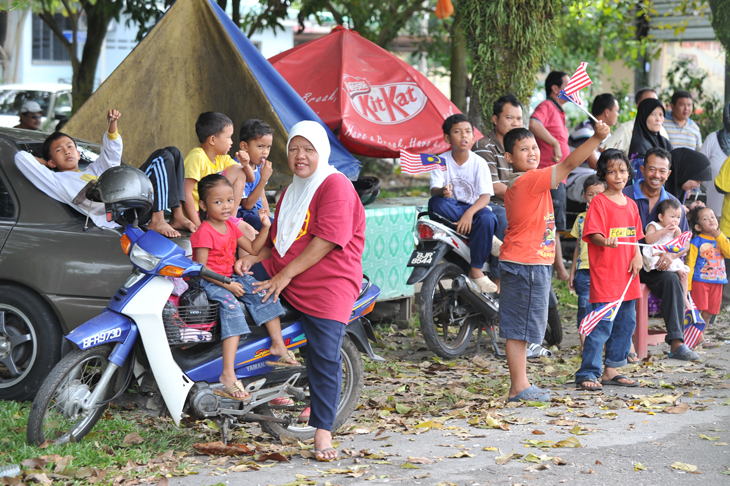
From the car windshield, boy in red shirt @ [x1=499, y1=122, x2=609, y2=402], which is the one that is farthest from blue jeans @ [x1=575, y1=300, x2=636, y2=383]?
the car windshield

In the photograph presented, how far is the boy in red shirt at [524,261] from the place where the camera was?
5.29 metres

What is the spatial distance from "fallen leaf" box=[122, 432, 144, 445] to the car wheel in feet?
3.03

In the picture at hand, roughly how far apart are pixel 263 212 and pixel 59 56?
103 ft

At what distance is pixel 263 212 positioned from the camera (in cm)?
509

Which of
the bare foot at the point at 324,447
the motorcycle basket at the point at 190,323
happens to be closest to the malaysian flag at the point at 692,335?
the bare foot at the point at 324,447

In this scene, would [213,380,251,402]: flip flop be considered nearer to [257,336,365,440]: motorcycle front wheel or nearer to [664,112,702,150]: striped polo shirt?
[257,336,365,440]: motorcycle front wheel

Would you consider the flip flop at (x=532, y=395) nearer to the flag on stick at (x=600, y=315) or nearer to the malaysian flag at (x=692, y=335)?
the flag on stick at (x=600, y=315)

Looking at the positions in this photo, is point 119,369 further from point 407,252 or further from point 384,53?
point 384,53

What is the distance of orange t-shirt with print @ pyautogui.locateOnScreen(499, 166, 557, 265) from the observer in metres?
5.25

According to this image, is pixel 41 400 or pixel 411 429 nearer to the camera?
Answer: pixel 41 400

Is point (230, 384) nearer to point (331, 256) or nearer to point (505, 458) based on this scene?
point (331, 256)

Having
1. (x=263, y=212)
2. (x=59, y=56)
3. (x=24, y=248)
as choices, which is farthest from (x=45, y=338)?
(x=59, y=56)

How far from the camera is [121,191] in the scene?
13.4 ft

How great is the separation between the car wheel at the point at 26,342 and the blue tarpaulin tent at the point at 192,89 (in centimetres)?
239
